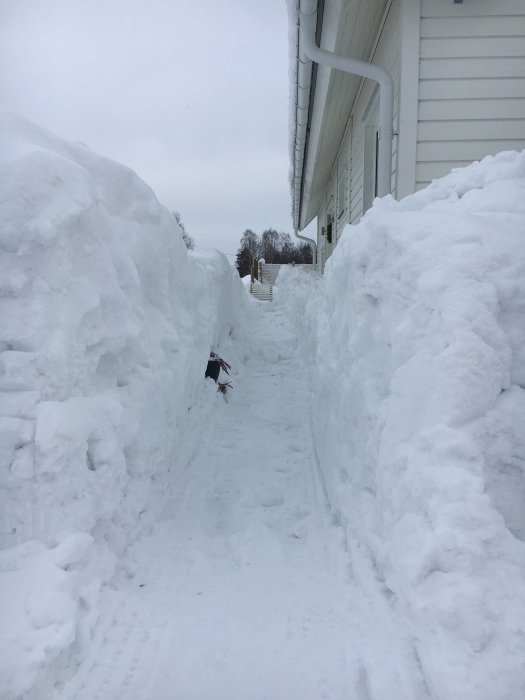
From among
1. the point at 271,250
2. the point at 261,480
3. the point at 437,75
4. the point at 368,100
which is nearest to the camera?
the point at 261,480

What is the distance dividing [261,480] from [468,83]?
Answer: 4.55 meters

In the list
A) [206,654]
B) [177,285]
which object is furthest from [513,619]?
[177,285]

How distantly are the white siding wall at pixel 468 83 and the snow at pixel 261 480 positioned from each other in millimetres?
1440

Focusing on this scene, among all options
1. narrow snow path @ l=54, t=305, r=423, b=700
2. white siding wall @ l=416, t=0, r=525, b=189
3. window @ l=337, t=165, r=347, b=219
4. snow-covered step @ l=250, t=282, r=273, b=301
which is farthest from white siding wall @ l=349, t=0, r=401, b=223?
snow-covered step @ l=250, t=282, r=273, b=301

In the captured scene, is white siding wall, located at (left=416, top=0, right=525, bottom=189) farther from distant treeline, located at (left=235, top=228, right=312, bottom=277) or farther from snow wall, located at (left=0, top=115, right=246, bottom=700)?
distant treeline, located at (left=235, top=228, right=312, bottom=277)

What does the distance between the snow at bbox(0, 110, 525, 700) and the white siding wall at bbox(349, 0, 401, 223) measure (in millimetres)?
2187

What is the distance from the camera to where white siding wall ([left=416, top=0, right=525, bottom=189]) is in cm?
505

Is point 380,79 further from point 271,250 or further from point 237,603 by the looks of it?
point 271,250

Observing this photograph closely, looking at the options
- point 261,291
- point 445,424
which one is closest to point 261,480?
point 445,424

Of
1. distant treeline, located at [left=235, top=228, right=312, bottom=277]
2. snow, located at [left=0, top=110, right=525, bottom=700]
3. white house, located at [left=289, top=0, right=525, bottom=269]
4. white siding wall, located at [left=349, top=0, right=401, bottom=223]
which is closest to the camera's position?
snow, located at [left=0, top=110, right=525, bottom=700]

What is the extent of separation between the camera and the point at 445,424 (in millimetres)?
2492

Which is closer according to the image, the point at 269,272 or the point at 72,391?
the point at 72,391

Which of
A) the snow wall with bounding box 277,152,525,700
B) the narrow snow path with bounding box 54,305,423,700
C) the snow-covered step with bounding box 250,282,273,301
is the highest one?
the snow-covered step with bounding box 250,282,273,301

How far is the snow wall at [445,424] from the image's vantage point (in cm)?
201
